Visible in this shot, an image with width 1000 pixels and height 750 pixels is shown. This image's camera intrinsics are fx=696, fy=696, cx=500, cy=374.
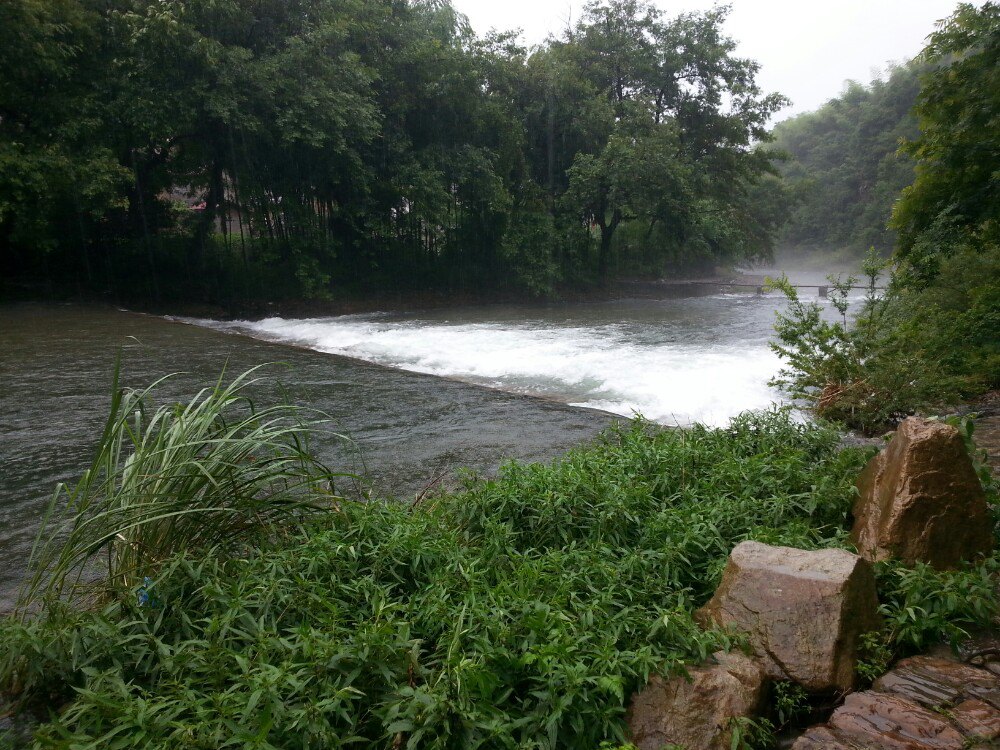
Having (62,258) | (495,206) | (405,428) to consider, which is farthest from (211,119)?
(405,428)

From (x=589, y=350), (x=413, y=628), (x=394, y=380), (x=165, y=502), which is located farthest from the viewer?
(x=589, y=350)

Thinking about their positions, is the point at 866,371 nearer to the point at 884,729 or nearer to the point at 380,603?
the point at 884,729

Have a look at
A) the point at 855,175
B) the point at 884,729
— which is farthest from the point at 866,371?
the point at 855,175

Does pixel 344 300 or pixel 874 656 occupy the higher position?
pixel 344 300

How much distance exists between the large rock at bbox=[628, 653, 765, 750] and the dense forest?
1463 centimetres

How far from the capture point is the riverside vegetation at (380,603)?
6.71ft

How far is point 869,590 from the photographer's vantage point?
8.64ft

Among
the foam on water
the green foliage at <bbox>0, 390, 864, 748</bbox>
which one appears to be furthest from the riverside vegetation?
the foam on water

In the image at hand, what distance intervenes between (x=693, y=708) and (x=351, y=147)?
16747 mm

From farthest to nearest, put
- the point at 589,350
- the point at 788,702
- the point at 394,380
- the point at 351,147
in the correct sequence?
the point at 351,147, the point at 589,350, the point at 394,380, the point at 788,702

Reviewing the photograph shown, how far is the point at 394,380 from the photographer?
28.8 feet

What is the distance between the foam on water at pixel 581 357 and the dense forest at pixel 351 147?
153 inches

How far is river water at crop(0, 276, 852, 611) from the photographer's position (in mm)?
5324

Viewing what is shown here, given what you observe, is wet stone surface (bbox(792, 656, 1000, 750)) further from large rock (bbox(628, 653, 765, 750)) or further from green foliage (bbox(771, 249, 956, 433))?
green foliage (bbox(771, 249, 956, 433))
